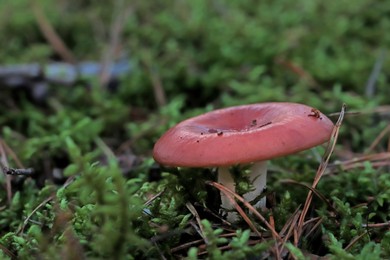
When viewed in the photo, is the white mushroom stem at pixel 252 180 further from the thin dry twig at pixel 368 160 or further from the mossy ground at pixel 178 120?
the thin dry twig at pixel 368 160

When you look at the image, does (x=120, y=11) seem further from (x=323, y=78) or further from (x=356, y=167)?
(x=356, y=167)

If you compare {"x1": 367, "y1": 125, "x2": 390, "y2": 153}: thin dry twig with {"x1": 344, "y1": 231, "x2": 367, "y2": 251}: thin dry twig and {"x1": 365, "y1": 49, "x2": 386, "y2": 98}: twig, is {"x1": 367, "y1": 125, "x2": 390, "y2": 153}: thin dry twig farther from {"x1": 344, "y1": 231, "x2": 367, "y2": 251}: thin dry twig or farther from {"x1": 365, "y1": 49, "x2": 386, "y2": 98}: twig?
{"x1": 344, "y1": 231, "x2": 367, "y2": 251}: thin dry twig

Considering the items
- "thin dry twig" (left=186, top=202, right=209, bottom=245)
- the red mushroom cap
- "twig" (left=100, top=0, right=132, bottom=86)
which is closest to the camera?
the red mushroom cap

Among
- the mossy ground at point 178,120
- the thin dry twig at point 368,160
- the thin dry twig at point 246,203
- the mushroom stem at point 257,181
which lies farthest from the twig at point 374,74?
the thin dry twig at point 246,203

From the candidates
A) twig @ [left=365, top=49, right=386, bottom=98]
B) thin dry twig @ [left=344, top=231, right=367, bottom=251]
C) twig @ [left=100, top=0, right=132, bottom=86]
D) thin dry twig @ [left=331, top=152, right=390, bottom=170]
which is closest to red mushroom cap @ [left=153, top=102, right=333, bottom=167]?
thin dry twig @ [left=344, top=231, right=367, bottom=251]

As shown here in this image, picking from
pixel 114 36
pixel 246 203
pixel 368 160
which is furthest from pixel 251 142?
pixel 114 36

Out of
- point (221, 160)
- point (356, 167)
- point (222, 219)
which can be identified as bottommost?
point (356, 167)

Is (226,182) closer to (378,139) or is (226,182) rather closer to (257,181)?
(257,181)

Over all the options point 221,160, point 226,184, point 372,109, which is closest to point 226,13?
point 372,109

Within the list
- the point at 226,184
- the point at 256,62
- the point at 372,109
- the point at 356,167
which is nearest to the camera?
the point at 226,184
